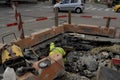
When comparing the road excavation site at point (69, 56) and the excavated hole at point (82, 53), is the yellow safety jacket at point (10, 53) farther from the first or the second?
the excavated hole at point (82, 53)

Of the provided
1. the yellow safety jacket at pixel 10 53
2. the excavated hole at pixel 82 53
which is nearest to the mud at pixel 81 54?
the excavated hole at pixel 82 53

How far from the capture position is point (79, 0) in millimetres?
25141

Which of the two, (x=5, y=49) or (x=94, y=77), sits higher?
(x=5, y=49)

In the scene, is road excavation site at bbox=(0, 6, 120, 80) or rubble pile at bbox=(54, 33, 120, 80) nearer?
road excavation site at bbox=(0, 6, 120, 80)

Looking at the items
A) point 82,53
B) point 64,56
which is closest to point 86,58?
point 82,53

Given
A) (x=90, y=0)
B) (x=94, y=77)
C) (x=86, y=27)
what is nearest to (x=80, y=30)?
(x=86, y=27)

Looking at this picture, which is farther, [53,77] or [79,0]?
[79,0]

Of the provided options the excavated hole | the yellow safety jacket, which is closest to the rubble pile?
the excavated hole

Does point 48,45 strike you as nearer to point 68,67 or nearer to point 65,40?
point 65,40

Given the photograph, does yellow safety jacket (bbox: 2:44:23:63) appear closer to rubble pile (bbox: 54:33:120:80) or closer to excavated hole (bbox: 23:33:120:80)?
excavated hole (bbox: 23:33:120:80)

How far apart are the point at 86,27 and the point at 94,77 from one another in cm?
380

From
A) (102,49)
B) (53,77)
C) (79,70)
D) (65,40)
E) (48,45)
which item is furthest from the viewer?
(65,40)

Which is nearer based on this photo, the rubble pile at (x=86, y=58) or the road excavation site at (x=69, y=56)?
the road excavation site at (x=69, y=56)

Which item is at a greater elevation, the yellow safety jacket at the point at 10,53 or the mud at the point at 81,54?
the yellow safety jacket at the point at 10,53
